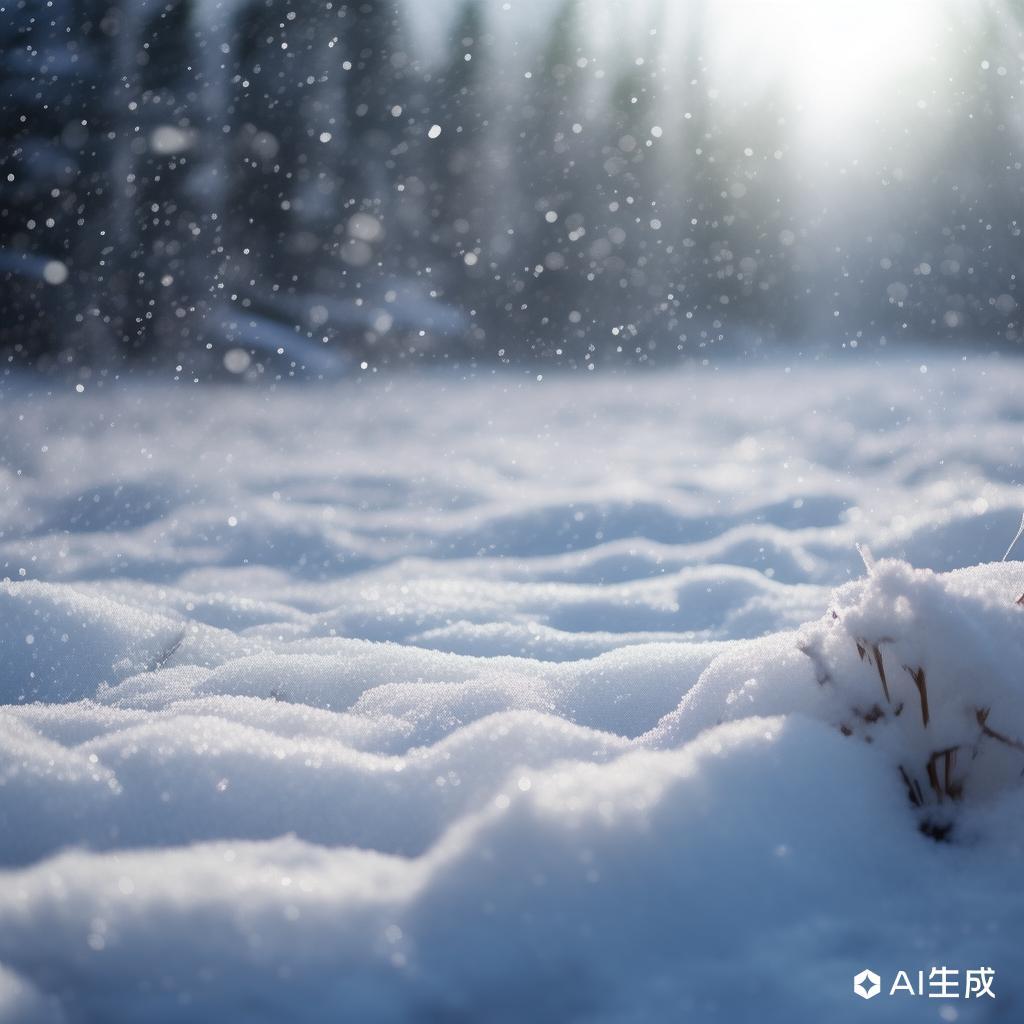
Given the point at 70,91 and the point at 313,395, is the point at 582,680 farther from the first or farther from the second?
the point at 70,91

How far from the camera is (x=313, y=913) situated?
2.36 ft

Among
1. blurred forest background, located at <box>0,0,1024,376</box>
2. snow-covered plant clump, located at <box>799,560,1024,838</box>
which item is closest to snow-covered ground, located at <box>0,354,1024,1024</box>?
snow-covered plant clump, located at <box>799,560,1024,838</box>

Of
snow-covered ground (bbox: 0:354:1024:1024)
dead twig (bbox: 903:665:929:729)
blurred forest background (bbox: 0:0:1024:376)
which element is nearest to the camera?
snow-covered ground (bbox: 0:354:1024:1024)

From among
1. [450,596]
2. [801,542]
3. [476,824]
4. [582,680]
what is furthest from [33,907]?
[801,542]

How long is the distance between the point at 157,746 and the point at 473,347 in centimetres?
824

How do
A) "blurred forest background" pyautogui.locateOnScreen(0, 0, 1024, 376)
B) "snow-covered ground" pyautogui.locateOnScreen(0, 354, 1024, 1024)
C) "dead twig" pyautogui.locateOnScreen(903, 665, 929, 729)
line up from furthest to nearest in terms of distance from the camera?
"blurred forest background" pyautogui.locateOnScreen(0, 0, 1024, 376) → "dead twig" pyautogui.locateOnScreen(903, 665, 929, 729) → "snow-covered ground" pyautogui.locateOnScreen(0, 354, 1024, 1024)

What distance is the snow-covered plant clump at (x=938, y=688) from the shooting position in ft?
3.06

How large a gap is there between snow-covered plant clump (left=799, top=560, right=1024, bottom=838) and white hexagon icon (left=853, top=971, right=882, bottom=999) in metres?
0.24
